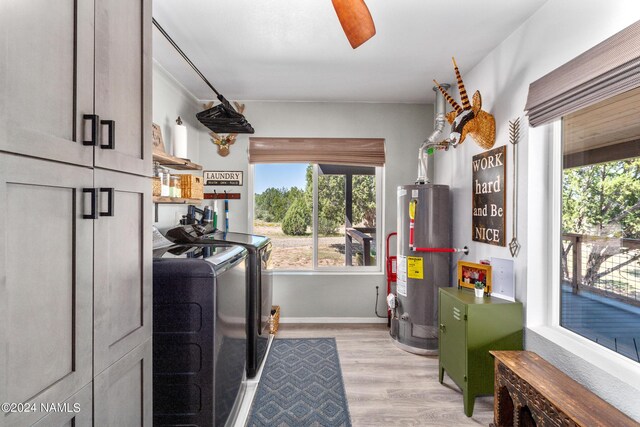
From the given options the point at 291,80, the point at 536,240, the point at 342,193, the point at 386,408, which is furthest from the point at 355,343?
the point at 291,80

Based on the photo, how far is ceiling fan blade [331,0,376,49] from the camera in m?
1.11

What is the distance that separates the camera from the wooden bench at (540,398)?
1.40 m

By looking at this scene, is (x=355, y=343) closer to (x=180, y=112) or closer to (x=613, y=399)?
(x=613, y=399)

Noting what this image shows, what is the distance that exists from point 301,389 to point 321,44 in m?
2.52

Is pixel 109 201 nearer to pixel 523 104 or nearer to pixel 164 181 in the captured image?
pixel 164 181

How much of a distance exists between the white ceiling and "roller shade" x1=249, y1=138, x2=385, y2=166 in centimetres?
50

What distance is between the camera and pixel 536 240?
2150 millimetres

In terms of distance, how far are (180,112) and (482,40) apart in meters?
2.70

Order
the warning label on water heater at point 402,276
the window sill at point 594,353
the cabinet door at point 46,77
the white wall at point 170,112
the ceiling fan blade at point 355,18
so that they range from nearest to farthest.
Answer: the cabinet door at point 46,77, the ceiling fan blade at point 355,18, the window sill at point 594,353, the white wall at point 170,112, the warning label on water heater at point 402,276

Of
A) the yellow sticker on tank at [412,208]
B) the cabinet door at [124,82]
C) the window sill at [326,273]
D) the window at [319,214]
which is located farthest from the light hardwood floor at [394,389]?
the cabinet door at [124,82]

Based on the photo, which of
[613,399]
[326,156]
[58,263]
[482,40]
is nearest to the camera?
[58,263]

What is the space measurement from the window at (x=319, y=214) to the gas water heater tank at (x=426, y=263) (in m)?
0.86

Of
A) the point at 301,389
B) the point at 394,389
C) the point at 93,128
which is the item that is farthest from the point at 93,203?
the point at 394,389

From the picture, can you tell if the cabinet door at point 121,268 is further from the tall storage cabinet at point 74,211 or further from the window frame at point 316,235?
the window frame at point 316,235
